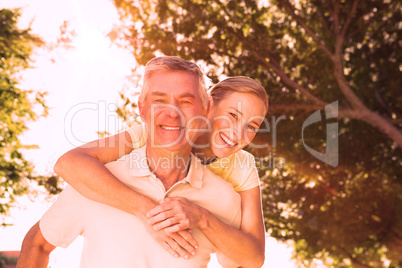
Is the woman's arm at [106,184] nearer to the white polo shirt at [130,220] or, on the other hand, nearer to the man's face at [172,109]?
the white polo shirt at [130,220]

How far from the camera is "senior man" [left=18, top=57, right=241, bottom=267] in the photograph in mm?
2623

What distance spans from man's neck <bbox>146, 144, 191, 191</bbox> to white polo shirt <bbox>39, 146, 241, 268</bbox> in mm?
47

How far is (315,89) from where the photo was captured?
36.9ft

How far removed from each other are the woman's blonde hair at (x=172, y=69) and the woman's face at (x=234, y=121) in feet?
2.82

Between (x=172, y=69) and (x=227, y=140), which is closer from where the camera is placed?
(x=172, y=69)

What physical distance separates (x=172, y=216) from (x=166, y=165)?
1.17ft

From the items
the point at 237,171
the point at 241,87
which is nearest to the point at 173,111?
the point at 237,171

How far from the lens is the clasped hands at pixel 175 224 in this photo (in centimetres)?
254

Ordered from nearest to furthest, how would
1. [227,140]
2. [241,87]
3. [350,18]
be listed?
[241,87]
[227,140]
[350,18]

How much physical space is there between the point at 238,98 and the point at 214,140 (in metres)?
0.35

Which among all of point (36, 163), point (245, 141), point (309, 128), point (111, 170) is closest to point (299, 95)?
point (309, 128)

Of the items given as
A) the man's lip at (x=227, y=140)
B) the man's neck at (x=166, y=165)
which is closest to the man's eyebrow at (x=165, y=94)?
the man's neck at (x=166, y=165)

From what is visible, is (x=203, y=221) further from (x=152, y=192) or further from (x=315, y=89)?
(x=315, y=89)

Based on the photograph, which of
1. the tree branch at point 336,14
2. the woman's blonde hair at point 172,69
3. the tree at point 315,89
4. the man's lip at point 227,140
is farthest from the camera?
the tree branch at point 336,14
